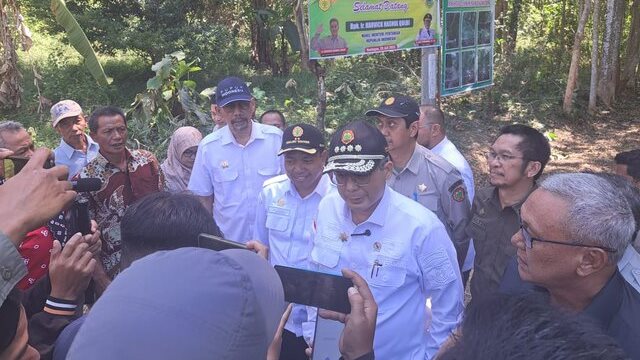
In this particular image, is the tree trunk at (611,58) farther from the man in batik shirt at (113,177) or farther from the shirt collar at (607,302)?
the shirt collar at (607,302)

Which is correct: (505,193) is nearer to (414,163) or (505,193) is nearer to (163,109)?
(414,163)

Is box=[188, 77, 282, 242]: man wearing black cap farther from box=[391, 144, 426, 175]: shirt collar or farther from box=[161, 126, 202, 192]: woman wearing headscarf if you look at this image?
box=[391, 144, 426, 175]: shirt collar

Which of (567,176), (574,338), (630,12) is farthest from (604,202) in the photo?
(630,12)

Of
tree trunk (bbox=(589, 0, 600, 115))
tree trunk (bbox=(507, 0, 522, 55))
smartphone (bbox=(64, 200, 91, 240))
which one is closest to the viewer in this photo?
smartphone (bbox=(64, 200, 91, 240))

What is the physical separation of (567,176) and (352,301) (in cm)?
84

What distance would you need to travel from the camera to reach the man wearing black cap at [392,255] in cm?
215

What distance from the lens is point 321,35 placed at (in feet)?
16.9

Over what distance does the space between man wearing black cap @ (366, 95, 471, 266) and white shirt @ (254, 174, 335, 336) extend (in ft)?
1.69

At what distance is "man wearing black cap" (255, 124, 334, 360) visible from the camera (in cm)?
280

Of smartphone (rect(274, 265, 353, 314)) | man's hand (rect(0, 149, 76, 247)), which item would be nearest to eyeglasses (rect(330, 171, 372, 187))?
smartphone (rect(274, 265, 353, 314))

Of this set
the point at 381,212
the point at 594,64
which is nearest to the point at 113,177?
the point at 381,212

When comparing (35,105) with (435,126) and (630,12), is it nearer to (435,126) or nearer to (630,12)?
(435,126)

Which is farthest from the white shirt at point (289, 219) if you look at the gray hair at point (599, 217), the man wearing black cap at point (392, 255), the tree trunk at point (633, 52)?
the tree trunk at point (633, 52)

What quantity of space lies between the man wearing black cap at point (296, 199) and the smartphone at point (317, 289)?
34.4 inches
